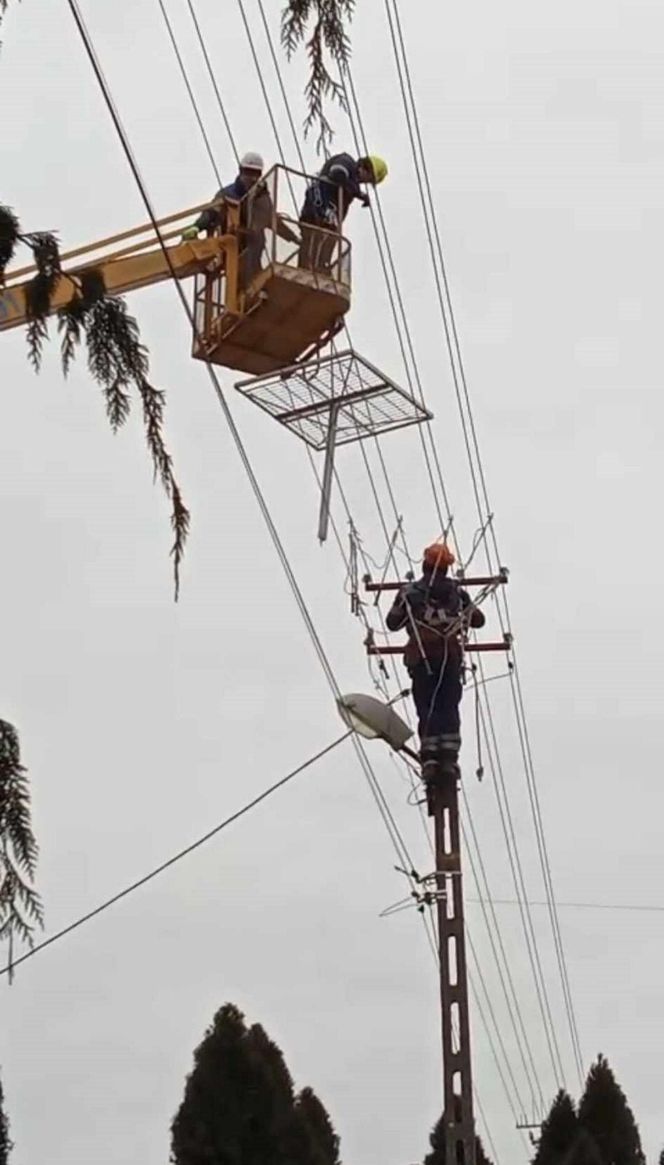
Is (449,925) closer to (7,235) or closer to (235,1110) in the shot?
(235,1110)

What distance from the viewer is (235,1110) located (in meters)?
14.5

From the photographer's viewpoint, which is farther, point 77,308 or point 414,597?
point 414,597

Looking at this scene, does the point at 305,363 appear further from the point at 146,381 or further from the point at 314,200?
the point at 146,381

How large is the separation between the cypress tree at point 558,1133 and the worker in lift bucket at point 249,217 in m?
9.37

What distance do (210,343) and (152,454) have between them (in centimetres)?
899

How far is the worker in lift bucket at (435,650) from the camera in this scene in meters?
16.7

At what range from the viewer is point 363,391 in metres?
12.6

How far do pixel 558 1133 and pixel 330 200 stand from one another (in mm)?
10020

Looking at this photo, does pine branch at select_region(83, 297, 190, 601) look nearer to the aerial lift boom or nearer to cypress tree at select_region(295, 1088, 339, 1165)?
the aerial lift boom

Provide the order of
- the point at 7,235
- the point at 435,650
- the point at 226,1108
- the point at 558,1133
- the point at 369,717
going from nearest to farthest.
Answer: the point at 7,235, the point at 226,1108, the point at 369,717, the point at 435,650, the point at 558,1133

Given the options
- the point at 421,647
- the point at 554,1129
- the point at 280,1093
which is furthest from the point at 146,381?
the point at 554,1129

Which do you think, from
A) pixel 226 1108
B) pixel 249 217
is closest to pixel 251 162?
pixel 249 217

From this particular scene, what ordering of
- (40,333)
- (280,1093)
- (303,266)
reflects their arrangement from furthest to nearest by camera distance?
1. (280,1093)
2. (303,266)
3. (40,333)

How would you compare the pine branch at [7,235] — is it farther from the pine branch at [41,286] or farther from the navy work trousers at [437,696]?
the navy work trousers at [437,696]
